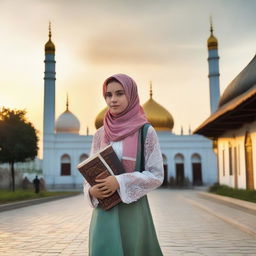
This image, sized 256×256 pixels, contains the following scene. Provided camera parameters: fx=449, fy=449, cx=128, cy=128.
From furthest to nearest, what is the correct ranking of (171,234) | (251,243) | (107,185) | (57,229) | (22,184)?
1. (22,184)
2. (57,229)
3. (171,234)
4. (251,243)
5. (107,185)

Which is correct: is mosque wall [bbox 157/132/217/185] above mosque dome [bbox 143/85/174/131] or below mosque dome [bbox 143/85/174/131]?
below

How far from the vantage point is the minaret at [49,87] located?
41656 mm

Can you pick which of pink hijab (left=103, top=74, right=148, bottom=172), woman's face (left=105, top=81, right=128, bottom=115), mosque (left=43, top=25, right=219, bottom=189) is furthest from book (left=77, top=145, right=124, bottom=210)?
mosque (left=43, top=25, right=219, bottom=189)

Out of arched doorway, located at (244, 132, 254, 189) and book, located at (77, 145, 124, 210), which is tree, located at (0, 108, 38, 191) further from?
book, located at (77, 145, 124, 210)

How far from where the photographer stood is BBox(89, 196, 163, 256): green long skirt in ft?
9.06

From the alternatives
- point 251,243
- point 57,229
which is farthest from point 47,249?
point 251,243

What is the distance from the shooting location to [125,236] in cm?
282

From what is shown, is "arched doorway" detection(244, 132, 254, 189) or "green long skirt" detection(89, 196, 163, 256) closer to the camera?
"green long skirt" detection(89, 196, 163, 256)

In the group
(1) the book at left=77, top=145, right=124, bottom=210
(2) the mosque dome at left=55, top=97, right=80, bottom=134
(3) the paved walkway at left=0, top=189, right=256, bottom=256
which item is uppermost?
(2) the mosque dome at left=55, top=97, right=80, bottom=134

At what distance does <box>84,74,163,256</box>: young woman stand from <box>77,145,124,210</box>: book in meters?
0.04

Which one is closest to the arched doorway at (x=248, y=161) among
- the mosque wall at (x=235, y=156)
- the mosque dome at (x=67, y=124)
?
the mosque wall at (x=235, y=156)

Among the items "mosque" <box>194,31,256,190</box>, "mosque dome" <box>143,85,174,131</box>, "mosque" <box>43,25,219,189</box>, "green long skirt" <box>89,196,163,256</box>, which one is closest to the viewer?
"green long skirt" <box>89,196,163,256</box>

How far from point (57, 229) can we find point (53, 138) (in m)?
34.9

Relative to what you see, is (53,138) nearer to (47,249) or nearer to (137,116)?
(47,249)
